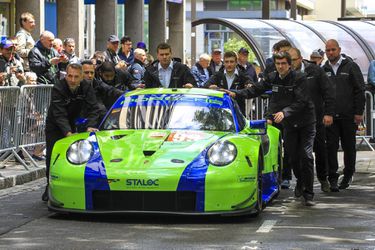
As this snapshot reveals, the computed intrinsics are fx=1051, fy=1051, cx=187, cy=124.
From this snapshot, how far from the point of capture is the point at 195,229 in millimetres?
9586

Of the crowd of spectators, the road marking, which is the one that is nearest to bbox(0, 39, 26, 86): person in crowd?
the crowd of spectators

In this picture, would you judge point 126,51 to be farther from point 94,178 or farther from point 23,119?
point 94,178

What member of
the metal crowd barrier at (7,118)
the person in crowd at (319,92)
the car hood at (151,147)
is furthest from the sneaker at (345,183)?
the metal crowd barrier at (7,118)

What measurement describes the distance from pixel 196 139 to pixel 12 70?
19.3 feet

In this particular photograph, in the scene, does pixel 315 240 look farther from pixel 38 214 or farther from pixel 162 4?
pixel 162 4

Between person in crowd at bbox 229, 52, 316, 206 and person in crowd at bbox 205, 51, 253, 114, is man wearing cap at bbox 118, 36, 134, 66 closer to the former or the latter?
person in crowd at bbox 205, 51, 253, 114

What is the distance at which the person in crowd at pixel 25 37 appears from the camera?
17312 millimetres

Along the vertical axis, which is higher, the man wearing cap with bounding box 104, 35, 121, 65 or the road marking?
the man wearing cap with bounding box 104, 35, 121, 65

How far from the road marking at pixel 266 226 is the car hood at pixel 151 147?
0.94 metres

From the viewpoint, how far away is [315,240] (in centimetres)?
898

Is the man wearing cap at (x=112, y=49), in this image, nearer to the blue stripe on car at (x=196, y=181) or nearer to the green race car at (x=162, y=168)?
the green race car at (x=162, y=168)

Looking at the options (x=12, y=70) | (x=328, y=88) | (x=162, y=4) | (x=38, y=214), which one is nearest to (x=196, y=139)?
(x=38, y=214)

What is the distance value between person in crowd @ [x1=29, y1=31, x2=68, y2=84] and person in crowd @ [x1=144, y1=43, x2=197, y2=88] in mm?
2747

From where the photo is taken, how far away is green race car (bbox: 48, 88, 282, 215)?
991 centimetres
